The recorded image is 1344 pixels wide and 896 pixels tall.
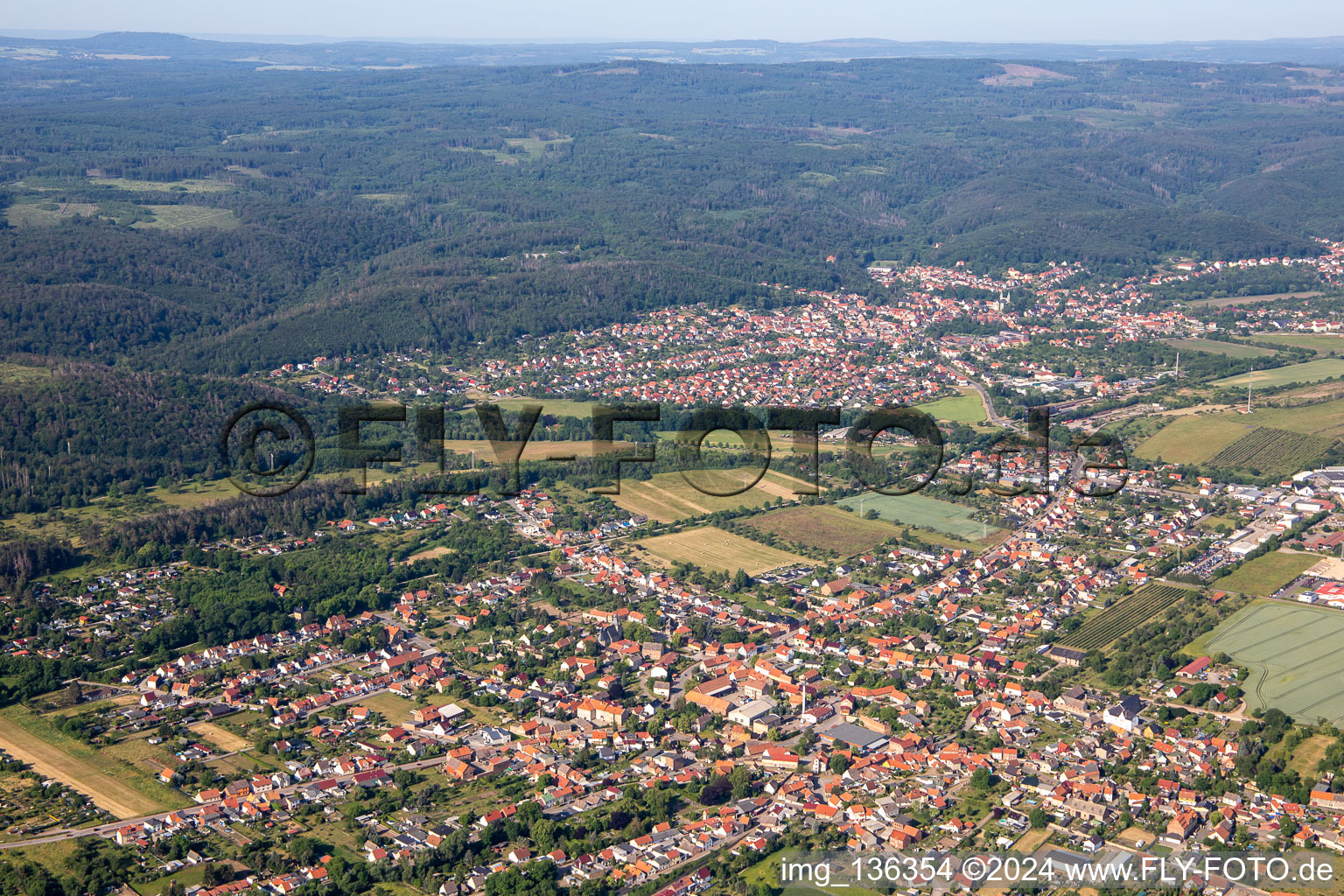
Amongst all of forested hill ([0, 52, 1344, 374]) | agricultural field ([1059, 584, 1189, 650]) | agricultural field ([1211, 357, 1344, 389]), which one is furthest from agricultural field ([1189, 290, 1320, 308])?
agricultural field ([1059, 584, 1189, 650])

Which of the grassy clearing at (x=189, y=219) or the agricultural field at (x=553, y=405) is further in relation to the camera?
the grassy clearing at (x=189, y=219)

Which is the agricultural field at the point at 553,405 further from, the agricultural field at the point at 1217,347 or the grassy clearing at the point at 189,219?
the grassy clearing at the point at 189,219

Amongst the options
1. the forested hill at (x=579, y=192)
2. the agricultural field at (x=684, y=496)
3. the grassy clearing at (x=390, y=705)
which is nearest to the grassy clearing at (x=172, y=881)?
the grassy clearing at (x=390, y=705)

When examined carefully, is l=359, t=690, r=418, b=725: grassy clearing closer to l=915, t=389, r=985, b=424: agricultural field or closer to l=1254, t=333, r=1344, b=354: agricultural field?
l=915, t=389, r=985, b=424: agricultural field

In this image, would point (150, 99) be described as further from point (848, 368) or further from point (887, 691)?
point (887, 691)

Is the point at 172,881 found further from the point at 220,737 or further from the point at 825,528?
the point at 825,528

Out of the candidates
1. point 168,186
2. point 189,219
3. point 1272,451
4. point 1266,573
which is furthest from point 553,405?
point 168,186

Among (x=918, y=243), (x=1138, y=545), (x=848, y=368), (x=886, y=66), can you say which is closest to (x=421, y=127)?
(x=918, y=243)
